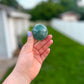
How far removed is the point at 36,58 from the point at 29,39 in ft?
0.97

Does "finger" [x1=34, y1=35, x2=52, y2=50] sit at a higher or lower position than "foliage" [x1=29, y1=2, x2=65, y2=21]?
higher

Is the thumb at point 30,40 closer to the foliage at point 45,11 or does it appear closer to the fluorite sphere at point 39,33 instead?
the fluorite sphere at point 39,33

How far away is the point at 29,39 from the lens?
5.20 ft

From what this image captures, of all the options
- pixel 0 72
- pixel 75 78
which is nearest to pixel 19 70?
pixel 75 78

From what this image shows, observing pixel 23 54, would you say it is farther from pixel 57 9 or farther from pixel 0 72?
pixel 57 9

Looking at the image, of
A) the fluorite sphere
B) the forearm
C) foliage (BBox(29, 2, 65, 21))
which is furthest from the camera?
foliage (BBox(29, 2, 65, 21))

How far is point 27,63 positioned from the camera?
166cm

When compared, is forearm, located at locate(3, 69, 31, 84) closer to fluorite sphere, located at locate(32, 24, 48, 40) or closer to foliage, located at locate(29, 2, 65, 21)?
fluorite sphere, located at locate(32, 24, 48, 40)

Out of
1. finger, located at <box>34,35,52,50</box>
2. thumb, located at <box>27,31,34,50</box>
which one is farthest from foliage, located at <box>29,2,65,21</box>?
thumb, located at <box>27,31,34,50</box>

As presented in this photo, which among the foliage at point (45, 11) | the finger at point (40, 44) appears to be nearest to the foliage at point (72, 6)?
the foliage at point (45, 11)

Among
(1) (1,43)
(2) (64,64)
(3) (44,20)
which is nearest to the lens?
(2) (64,64)

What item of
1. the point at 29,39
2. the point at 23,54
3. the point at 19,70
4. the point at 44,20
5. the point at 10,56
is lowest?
the point at 44,20

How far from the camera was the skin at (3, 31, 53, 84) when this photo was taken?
160cm

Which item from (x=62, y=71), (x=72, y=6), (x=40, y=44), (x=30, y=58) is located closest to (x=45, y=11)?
(x=72, y=6)
